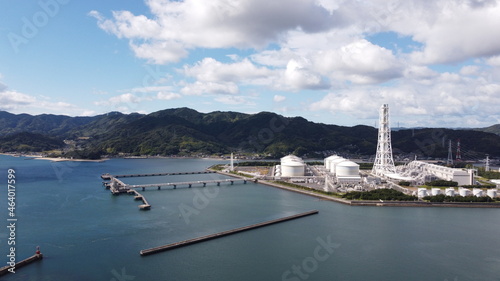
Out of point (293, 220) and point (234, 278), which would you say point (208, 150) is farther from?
point (234, 278)

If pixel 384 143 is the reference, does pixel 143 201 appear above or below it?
below

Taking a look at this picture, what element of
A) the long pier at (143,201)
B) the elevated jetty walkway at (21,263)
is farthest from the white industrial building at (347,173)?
the elevated jetty walkway at (21,263)

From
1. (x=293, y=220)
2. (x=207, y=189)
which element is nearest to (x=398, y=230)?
(x=293, y=220)

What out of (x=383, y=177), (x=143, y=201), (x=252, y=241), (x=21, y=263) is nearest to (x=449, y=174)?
(x=383, y=177)

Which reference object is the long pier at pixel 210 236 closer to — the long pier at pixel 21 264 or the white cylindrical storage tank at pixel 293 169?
the long pier at pixel 21 264

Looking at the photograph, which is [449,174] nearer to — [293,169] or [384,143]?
[384,143]

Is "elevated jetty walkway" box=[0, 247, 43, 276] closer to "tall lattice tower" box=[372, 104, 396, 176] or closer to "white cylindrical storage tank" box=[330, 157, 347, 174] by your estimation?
"white cylindrical storage tank" box=[330, 157, 347, 174]
